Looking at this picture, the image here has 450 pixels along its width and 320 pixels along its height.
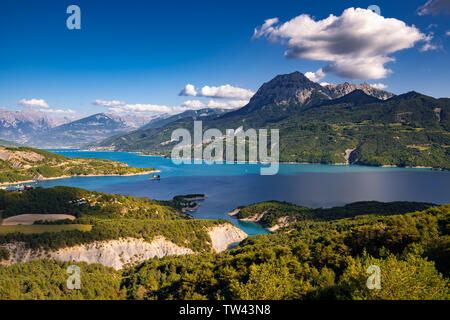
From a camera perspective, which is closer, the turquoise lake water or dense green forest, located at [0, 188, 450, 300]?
dense green forest, located at [0, 188, 450, 300]

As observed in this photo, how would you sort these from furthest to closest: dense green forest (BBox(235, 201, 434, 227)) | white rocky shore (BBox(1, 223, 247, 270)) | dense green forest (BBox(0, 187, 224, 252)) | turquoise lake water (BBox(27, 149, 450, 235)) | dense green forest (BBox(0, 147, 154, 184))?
dense green forest (BBox(0, 147, 154, 184)), turquoise lake water (BBox(27, 149, 450, 235)), dense green forest (BBox(235, 201, 434, 227)), dense green forest (BBox(0, 187, 224, 252)), white rocky shore (BBox(1, 223, 247, 270))

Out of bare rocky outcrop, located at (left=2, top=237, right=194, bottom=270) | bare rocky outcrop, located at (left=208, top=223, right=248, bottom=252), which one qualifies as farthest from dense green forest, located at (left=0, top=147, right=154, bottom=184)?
bare rocky outcrop, located at (left=208, top=223, right=248, bottom=252)

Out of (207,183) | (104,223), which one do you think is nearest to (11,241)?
(104,223)

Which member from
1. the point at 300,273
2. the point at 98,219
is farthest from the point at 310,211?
the point at 300,273

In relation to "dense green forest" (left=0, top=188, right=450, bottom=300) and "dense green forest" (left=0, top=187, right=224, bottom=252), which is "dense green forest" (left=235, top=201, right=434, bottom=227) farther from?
"dense green forest" (left=0, top=188, right=450, bottom=300)

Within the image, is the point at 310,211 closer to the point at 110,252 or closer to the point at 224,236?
the point at 224,236
